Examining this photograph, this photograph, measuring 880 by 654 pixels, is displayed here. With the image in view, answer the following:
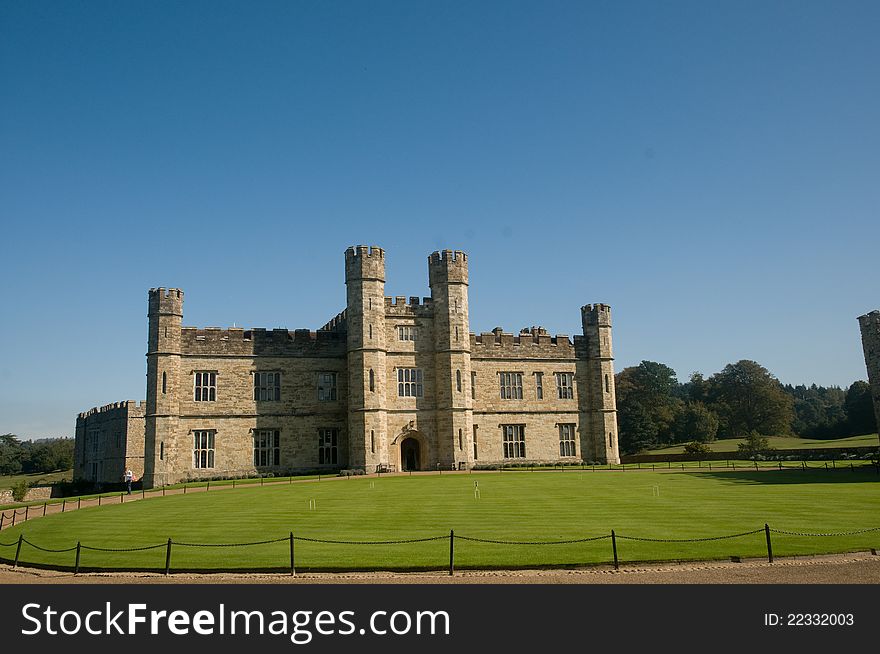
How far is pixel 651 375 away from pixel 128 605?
299 ft

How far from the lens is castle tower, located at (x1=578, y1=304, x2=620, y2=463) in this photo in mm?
50125

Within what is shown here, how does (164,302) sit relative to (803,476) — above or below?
above

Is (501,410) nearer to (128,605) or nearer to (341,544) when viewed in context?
(341,544)

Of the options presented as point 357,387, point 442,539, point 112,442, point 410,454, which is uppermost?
point 357,387

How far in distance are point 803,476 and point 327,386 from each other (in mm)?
27547

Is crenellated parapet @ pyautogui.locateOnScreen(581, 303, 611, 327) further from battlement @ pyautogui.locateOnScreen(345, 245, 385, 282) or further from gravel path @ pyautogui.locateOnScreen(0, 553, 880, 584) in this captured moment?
gravel path @ pyautogui.locateOnScreen(0, 553, 880, 584)

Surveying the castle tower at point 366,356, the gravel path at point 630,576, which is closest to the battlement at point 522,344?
the castle tower at point 366,356

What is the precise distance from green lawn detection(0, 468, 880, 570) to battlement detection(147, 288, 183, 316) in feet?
48.9

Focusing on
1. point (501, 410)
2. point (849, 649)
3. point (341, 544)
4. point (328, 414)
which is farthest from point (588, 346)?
point (849, 649)

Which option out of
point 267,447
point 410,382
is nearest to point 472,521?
point 410,382

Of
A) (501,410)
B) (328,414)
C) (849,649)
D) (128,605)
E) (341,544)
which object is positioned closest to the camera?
(849,649)

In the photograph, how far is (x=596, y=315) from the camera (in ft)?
168

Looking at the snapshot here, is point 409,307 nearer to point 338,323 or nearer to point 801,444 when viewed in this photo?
point 338,323

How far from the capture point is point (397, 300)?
151 ft
